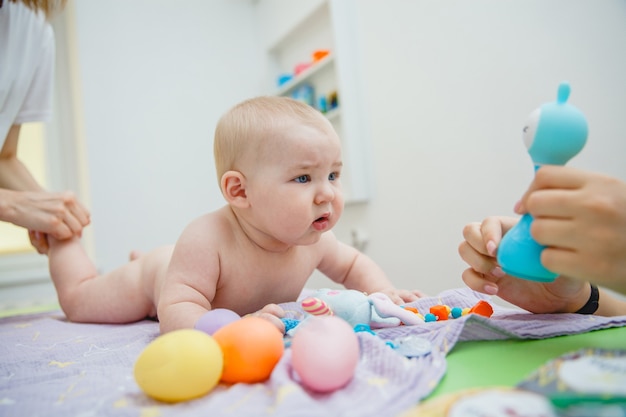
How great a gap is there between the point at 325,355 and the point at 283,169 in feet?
1.49

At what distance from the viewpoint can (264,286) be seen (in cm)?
104

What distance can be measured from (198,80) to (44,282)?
1.49m

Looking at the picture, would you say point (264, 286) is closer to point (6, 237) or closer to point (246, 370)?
point (246, 370)

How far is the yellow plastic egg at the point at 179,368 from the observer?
0.51 meters

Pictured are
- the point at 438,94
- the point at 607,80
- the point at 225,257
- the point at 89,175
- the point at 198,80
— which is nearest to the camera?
the point at 225,257

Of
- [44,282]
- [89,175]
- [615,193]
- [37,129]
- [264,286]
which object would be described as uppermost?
[37,129]

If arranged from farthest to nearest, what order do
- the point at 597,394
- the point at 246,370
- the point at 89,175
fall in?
the point at 89,175 → the point at 246,370 → the point at 597,394

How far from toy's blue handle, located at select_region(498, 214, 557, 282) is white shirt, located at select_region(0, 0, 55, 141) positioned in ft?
5.03

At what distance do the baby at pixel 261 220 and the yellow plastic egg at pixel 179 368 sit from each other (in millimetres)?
219

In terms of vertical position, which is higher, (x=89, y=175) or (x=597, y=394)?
(x=89, y=175)

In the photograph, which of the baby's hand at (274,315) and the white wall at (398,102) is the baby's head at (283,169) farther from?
the white wall at (398,102)

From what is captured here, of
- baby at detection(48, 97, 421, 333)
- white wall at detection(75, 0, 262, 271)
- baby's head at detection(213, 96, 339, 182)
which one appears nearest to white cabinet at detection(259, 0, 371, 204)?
white wall at detection(75, 0, 262, 271)

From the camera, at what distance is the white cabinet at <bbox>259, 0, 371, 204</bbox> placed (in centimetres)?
219

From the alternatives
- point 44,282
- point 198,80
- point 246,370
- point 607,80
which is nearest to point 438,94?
point 607,80
